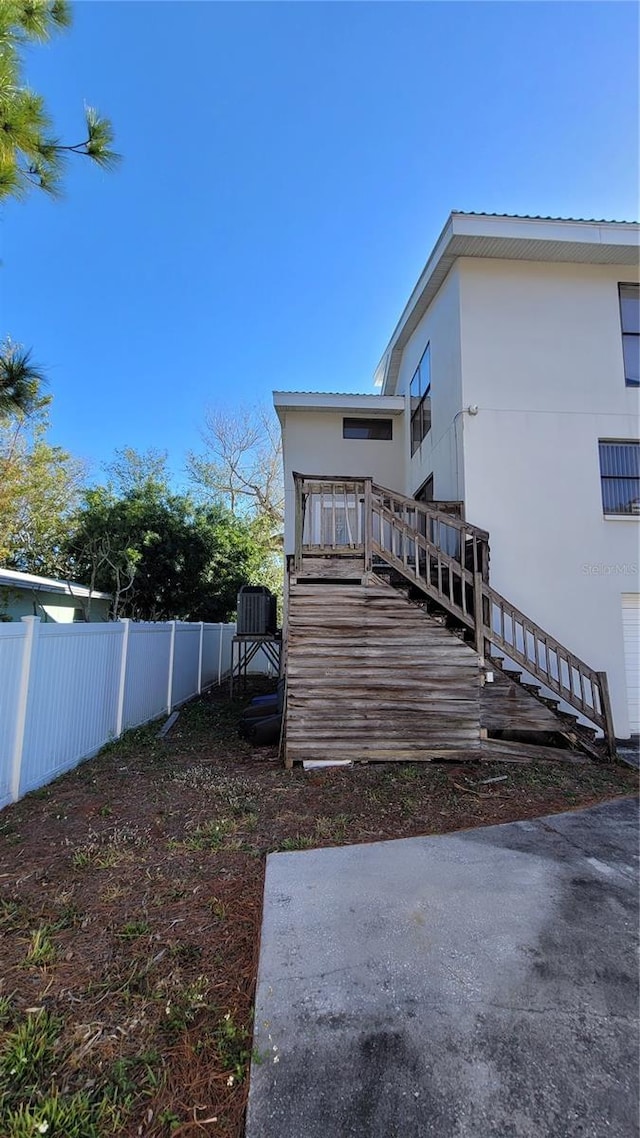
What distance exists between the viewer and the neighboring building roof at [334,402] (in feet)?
32.1

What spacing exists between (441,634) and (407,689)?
0.71 m

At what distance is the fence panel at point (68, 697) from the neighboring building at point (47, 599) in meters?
5.83

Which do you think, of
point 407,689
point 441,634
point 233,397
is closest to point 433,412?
point 441,634

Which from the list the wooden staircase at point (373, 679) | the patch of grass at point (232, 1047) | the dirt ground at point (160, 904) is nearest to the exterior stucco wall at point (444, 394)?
the wooden staircase at point (373, 679)

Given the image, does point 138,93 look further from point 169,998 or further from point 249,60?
point 169,998

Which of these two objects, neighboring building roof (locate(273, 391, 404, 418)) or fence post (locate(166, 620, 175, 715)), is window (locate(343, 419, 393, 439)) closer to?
neighboring building roof (locate(273, 391, 404, 418))

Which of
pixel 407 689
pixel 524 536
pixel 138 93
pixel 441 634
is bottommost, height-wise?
pixel 407 689

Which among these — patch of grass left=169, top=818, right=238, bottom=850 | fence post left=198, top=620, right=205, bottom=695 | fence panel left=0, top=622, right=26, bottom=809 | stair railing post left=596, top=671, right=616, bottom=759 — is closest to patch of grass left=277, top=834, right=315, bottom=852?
patch of grass left=169, top=818, right=238, bottom=850

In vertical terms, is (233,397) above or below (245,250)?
above

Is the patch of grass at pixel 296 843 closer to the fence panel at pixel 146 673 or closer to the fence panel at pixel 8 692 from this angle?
the fence panel at pixel 8 692

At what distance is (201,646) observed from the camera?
11.1 m

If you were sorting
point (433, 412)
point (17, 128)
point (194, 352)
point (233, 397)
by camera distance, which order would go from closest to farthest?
1. point (17, 128)
2. point (433, 412)
3. point (194, 352)
4. point (233, 397)

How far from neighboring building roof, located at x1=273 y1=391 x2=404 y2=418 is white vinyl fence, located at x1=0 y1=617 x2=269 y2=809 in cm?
506

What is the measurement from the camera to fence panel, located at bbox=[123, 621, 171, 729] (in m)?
6.54
